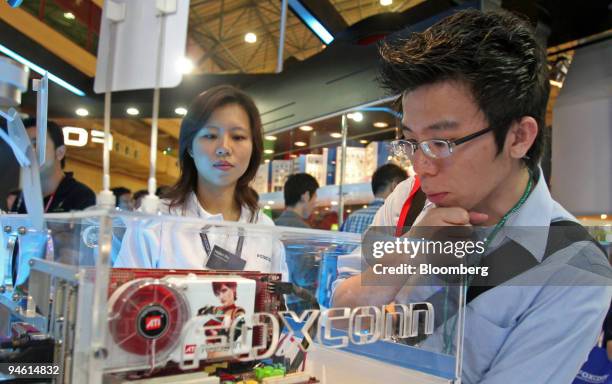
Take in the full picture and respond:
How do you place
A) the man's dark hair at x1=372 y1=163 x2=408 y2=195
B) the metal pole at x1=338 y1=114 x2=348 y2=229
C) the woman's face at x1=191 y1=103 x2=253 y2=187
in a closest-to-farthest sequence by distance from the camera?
the woman's face at x1=191 y1=103 x2=253 y2=187 → the man's dark hair at x1=372 y1=163 x2=408 y2=195 → the metal pole at x1=338 y1=114 x2=348 y2=229

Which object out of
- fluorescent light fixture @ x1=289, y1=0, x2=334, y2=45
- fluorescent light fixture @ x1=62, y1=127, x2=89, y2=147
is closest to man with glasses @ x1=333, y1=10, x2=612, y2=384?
fluorescent light fixture @ x1=62, y1=127, x2=89, y2=147

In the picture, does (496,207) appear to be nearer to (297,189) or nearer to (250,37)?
(297,189)

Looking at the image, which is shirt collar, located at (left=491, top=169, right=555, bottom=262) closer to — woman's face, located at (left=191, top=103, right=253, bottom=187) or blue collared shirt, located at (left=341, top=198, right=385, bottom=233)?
woman's face, located at (left=191, top=103, right=253, bottom=187)

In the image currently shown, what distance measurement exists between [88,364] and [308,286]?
1.37ft

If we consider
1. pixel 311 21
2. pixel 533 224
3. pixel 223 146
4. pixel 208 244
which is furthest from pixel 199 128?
pixel 311 21

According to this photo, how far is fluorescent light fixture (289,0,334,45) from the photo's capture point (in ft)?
12.7

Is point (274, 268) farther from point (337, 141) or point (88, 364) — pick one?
point (337, 141)

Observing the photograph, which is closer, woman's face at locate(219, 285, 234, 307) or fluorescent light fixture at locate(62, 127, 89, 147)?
woman's face at locate(219, 285, 234, 307)

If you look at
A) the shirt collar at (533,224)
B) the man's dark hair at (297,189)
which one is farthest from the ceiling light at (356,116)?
the shirt collar at (533,224)

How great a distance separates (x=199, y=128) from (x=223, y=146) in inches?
3.9

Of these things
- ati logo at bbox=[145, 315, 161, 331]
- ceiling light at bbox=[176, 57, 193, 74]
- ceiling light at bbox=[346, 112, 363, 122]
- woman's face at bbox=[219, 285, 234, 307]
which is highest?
ceiling light at bbox=[346, 112, 363, 122]

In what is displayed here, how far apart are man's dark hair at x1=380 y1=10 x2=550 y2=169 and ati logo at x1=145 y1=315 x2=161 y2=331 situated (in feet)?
2.10

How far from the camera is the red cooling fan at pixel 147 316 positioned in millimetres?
579

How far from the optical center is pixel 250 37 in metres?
3.81
